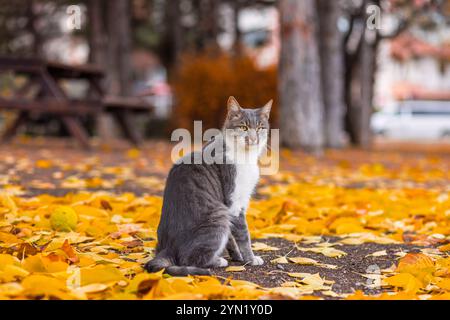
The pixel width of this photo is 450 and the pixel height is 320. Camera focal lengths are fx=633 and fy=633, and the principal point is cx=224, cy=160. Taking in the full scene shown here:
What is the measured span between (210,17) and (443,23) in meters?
10.1

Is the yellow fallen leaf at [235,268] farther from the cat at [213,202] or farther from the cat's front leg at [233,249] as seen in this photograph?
the cat's front leg at [233,249]

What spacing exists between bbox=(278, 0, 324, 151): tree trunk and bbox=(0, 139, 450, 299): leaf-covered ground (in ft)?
14.0

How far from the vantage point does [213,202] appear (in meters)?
3.46

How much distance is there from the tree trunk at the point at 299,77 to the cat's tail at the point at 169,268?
8805 mm

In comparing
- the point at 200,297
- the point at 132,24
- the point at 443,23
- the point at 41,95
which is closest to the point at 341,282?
the point at 200,297

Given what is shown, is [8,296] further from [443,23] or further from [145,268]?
[443,23]

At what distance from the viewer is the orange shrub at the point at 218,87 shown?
1716cm

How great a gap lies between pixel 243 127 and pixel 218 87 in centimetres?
1377

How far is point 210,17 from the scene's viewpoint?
2072 cm

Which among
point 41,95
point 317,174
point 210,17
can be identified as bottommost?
point 317,174

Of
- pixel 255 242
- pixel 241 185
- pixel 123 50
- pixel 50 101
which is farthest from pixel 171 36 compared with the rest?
pixel 241 185

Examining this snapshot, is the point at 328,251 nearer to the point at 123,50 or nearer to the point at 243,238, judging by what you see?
the point at 243,238

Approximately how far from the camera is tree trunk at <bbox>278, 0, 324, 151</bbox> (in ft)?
37.7

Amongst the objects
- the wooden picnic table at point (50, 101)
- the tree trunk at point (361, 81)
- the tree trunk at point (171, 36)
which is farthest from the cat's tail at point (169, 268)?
the tree trunk at point (171, 36)
